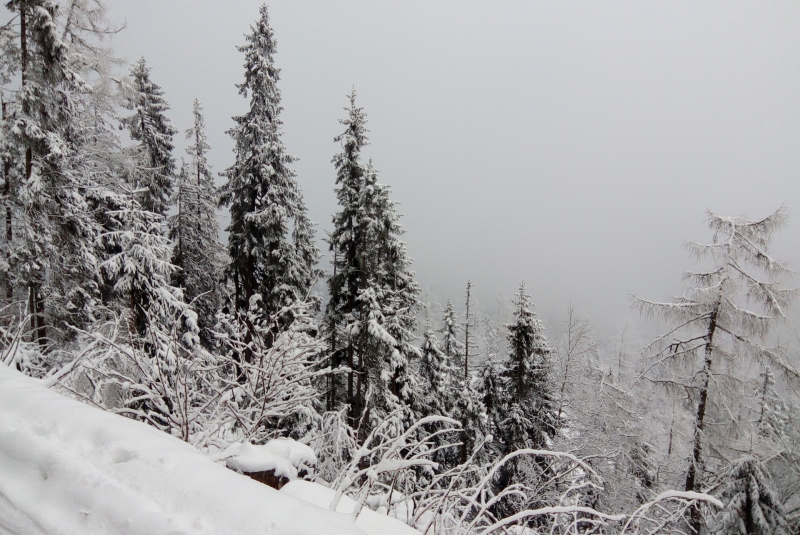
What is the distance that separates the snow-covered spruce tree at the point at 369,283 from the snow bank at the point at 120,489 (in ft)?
35.4

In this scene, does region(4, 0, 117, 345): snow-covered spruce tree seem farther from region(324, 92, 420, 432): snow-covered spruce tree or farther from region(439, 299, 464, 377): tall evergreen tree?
region(439, 299, 464, 377): tall evergreen tree

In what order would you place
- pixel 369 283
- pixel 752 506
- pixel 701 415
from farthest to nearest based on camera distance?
pixel 369 283
pixel 701 415
pixel 752 506

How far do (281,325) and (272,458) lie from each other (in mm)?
6633

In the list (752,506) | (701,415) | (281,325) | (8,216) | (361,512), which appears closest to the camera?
(361,512)

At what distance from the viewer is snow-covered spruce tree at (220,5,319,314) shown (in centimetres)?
1327

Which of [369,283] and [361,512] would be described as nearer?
[361,512]

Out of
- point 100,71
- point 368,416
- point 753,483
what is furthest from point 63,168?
point 753,483

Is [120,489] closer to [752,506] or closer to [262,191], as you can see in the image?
[752,506]

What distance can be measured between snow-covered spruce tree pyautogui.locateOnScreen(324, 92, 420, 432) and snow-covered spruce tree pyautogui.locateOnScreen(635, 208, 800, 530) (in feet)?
25.7

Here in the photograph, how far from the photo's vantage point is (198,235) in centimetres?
1706

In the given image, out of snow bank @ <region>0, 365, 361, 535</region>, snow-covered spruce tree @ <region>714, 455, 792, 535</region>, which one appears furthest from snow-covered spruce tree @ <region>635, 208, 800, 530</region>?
snow bank @ <region>0, 365, 361, 535</region>

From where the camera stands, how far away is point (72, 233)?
8.48m

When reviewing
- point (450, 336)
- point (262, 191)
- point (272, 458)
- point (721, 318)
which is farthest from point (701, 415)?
point (450, 336)

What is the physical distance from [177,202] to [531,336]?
1678 cm
